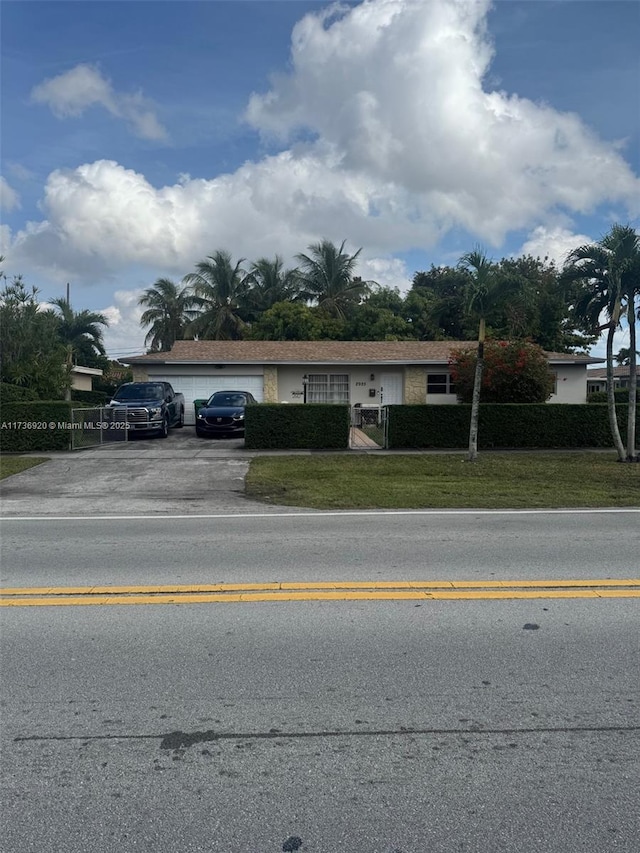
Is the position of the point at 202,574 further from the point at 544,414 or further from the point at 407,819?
the point at 544,414

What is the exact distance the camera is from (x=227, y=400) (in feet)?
76.0

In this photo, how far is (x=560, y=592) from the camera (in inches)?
228

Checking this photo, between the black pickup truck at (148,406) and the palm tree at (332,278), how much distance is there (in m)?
19.0

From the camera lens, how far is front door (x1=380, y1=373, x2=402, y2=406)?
28328 millimetres

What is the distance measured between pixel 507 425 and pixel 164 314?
1257 inches

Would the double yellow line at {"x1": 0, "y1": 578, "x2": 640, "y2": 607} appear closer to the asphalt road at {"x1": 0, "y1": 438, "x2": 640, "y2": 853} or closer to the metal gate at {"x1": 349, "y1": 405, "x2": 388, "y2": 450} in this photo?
the asphalt road at {"x1": 0, "y1": 438, "x2": 640, "y2": 853}

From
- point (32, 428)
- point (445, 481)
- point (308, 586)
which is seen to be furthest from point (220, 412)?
point (308, 586)

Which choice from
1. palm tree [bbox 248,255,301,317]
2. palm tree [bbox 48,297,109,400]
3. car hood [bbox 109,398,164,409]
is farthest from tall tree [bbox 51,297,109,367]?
car hood [bbox 109,398,164,409]

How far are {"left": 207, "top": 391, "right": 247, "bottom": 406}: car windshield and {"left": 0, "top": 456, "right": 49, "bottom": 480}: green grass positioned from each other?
7.12 meters

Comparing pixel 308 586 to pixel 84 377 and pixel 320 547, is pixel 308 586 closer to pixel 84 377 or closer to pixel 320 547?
pixel 320 547

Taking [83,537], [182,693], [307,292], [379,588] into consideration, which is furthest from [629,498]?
[307,292]

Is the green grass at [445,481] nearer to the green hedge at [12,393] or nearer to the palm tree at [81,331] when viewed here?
the green hedge at [12,393]

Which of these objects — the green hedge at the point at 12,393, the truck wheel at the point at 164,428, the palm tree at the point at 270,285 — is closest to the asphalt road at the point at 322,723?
the green hedge at the point at 12,393

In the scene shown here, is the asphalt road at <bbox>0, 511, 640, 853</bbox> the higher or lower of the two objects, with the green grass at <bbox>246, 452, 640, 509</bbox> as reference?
lower
